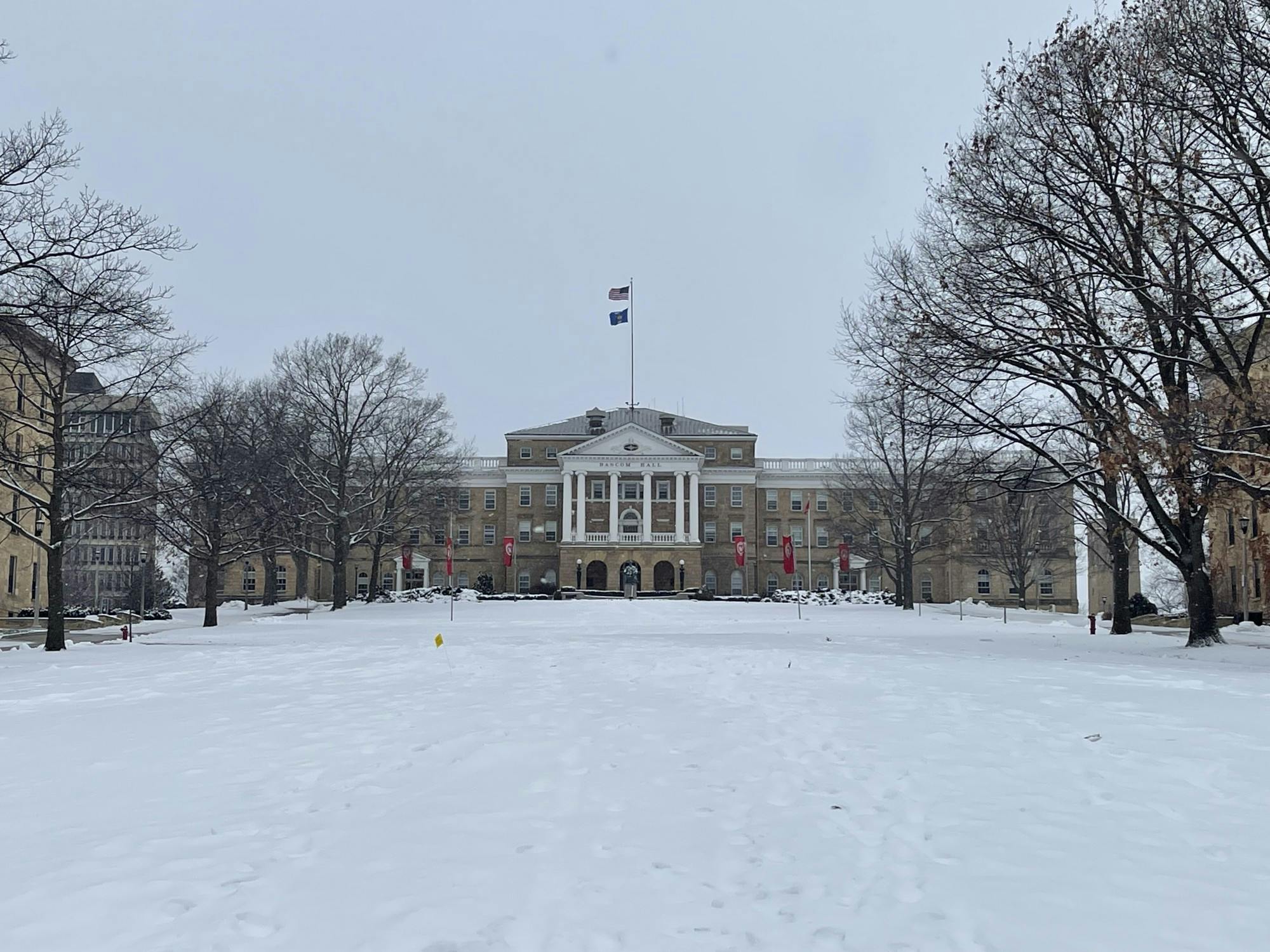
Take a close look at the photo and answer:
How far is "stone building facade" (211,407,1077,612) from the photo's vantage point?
268 feet

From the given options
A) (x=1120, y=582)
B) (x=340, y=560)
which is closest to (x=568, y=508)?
(x=340, y=560)

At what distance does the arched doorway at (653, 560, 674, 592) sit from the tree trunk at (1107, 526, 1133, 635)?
54770 mm

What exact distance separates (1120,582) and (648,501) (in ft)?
187

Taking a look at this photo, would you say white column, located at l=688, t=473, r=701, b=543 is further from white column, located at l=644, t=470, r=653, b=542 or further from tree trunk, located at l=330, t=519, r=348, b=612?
tree trunk, located at l=330, t=519, r=348, b=612

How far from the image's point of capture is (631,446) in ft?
271

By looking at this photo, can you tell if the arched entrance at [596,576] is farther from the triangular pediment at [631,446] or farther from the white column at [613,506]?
the triangular pediment at [631,446]

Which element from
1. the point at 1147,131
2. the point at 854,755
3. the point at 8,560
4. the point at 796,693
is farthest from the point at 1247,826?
the point at 8,560

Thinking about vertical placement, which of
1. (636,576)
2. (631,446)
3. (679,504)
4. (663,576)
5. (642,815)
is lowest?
(663,576)

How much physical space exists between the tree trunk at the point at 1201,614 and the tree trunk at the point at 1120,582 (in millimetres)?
3332

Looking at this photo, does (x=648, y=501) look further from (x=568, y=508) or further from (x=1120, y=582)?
(x=1120, y=582)

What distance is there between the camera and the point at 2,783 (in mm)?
7398

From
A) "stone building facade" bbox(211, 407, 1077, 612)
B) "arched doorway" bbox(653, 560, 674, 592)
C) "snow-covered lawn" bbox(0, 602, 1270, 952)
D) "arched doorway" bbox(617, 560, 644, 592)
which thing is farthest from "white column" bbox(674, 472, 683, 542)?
"snow-covered lawn" bbox(0, 602, 1270, 952)

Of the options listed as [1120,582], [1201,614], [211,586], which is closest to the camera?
[1201,614]

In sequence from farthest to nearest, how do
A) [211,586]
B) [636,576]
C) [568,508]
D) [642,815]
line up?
[568,508] → [636,576] → [211,586] → [642,815]
